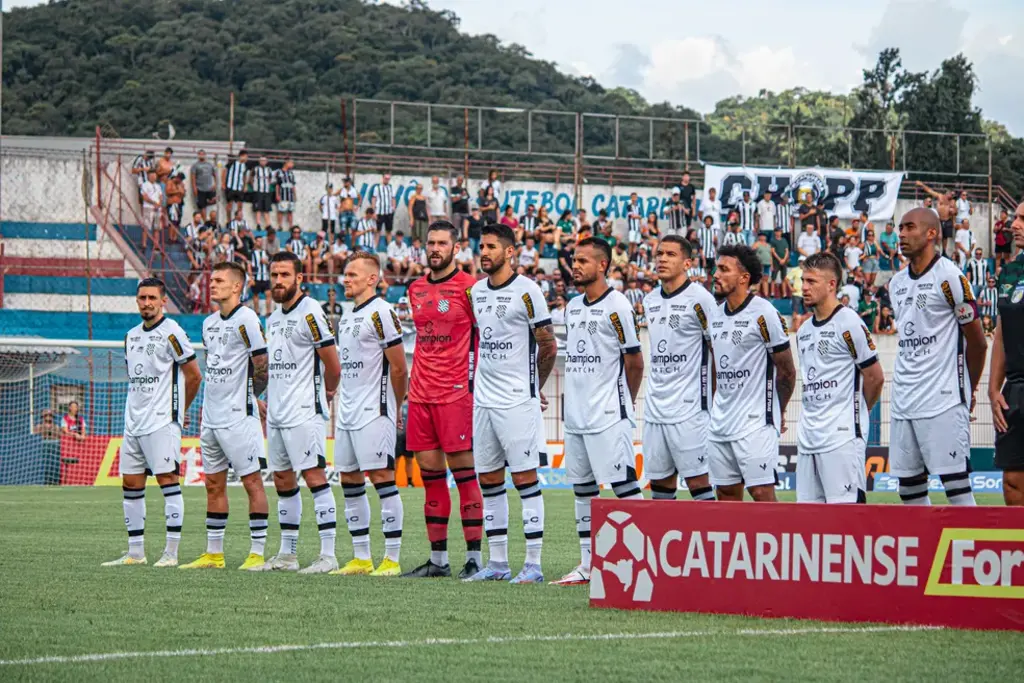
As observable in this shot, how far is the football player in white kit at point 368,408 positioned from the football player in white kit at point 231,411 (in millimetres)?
892

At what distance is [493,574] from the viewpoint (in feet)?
37.4

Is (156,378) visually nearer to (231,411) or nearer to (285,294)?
(231,411)

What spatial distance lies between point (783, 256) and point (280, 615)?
97.4 feet

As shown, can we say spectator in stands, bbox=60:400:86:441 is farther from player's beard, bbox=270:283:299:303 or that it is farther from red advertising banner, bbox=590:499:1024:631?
red advertising banner, bbox=590:499:1024:631

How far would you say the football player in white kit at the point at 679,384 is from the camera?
36.6 ft

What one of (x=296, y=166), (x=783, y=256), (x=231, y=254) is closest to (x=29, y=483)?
(x=231, y=254)

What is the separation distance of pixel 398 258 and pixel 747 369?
2548cm

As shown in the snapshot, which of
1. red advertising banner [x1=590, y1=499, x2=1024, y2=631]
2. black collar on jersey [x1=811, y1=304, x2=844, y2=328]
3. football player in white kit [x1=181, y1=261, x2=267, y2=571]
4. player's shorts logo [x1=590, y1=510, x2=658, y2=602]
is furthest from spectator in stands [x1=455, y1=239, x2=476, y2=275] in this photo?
red advertising banner [x1=590, y1=499, x2=1024, y2=631]

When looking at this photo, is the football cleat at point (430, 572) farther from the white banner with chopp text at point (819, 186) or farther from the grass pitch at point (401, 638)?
the white banner with chopp text at point (819, 186)

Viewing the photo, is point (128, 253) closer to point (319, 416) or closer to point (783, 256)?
point (783, 256)

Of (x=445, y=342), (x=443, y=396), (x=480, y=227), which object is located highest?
(x=480, y=227)

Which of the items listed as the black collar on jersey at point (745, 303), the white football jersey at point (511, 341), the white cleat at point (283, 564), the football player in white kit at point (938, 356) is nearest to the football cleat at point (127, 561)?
the white cleat at point (283, 564)

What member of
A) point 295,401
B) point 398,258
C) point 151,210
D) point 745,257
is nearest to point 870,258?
point 398,258

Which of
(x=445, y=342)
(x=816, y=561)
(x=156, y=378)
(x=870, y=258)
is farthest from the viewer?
(x=870, y=258)
